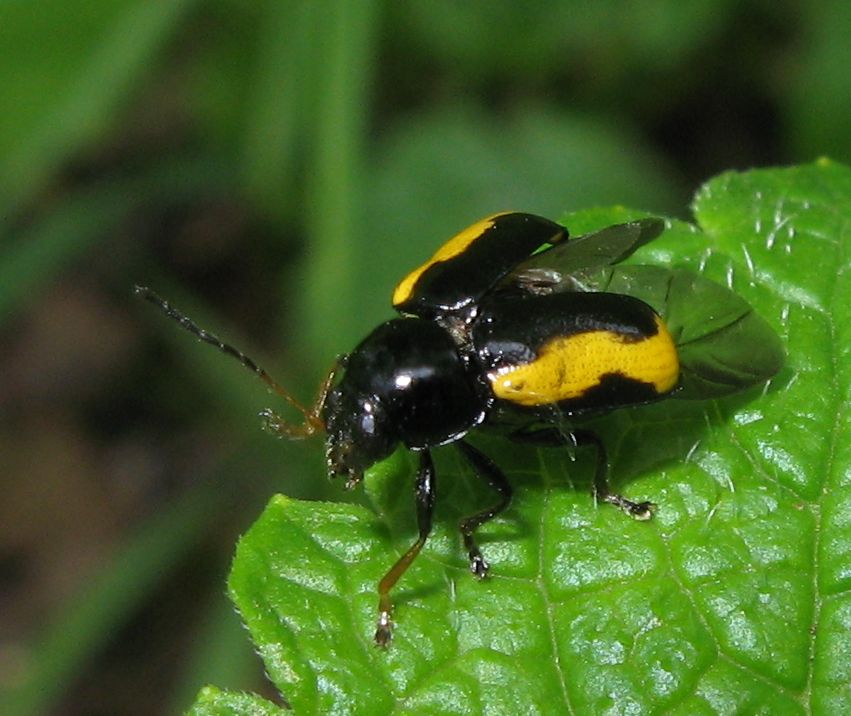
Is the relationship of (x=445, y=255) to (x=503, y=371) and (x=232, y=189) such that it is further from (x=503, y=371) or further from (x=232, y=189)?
(x=232, y=189)

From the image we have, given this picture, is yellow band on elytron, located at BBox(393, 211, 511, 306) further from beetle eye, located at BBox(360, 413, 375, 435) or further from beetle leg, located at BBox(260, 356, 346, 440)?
beetle eye, located at BBox(360, 413, 375, 435)

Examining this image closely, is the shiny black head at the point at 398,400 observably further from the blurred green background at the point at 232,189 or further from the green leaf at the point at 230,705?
the blurred green background at the point at 232,189

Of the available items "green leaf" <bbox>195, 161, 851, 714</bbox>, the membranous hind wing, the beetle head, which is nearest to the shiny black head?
the beetle head

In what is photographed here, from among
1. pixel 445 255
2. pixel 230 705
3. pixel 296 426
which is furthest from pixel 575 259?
pixel 230 705

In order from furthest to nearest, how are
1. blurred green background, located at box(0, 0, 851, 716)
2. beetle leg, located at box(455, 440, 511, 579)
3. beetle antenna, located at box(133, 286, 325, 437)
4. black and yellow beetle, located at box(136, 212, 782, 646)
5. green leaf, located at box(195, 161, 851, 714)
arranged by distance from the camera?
blurred green background, located at box(0, 0, 851, 716), beetle antenna, located at box(133, 286, 325, 437), black and yellow beetle, located at box(136, 212, 782, 646), beetle leg, located at box(455, 440, 511, 579), green leaf, located at box(195, 161, 851, 714)

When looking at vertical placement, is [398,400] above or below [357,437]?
above

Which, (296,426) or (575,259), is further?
(575,259)

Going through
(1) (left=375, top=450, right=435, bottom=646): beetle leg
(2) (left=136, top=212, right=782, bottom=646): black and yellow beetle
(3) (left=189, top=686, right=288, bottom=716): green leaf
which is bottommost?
(3) (left=189, top=686, right=288, bottom=716): green leaf

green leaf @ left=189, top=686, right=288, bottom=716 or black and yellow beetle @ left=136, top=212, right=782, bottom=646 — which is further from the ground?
black and yellow beetle @ left=136, top=212, right=782, bottom=646
